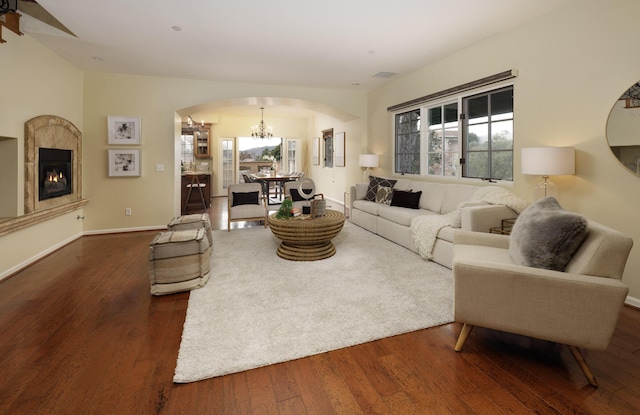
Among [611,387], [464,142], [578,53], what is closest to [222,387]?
[611,387]

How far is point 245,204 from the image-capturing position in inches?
228

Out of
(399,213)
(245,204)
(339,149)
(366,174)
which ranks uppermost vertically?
(339,149)

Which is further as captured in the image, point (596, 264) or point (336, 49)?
point (336, 49)

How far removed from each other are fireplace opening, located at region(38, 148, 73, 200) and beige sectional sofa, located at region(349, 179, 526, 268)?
4.72 metres

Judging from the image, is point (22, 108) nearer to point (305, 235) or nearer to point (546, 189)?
point (305, 235)

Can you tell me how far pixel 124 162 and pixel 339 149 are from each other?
16.6 ft

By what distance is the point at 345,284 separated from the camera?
3168mm

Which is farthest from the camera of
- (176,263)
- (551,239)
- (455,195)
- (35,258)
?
(455,195)

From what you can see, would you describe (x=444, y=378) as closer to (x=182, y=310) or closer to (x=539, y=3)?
(x=182, y=310)

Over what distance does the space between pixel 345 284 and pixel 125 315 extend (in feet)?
6.28

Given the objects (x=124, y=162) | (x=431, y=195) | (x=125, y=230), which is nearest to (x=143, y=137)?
(x=124, y=162)

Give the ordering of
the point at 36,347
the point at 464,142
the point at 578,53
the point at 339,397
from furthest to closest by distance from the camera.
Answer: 1. the point at 464,142
2. the point at 578,53
3. the point at 36,347
4. the point at 339,397

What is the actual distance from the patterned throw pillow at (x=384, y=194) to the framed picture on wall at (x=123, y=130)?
4.37 meters

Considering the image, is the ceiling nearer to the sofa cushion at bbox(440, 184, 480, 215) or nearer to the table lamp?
the table lamp
